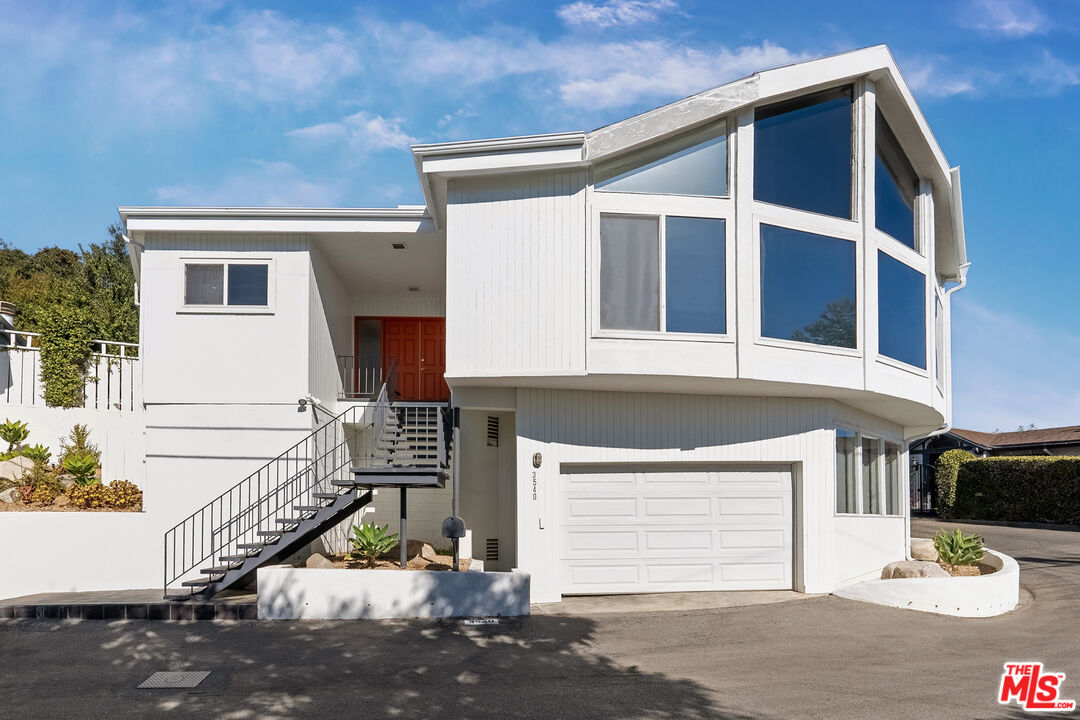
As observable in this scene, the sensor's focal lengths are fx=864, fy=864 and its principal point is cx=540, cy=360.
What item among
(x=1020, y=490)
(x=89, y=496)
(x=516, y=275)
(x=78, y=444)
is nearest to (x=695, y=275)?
(x=516, y=275)

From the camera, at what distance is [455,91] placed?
18078 millimetres

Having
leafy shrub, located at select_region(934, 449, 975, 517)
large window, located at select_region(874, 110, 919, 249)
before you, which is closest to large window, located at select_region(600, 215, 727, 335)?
large window, located at select_region(874, 110, 919, 249)

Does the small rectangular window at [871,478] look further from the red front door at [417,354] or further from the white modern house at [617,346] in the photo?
the red front door at [417,354]

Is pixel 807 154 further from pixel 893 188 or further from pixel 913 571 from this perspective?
pixel 913 571

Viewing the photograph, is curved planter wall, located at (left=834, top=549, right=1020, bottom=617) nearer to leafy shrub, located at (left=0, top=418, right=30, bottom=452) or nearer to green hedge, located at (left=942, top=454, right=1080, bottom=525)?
green hedge, located at (left=942, top=454, right=1080, bottom=525)

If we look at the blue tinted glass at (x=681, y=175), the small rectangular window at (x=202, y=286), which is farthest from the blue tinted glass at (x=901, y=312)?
the small rectangular window at (x=202, y=286)

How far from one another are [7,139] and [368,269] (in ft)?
62.8

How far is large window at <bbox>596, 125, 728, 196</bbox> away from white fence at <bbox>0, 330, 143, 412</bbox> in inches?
418

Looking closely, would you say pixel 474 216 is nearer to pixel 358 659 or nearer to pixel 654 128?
pixel 654 128

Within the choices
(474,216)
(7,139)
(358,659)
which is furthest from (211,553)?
(7,139)

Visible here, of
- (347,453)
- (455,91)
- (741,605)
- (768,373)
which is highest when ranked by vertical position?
(455,91)

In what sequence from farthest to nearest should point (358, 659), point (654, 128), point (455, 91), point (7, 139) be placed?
1. point (7, 139)
2. point (455, 91)
3. point (654, 128)
4. point (358, 659)

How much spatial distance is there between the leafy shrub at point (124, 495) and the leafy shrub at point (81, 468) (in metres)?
0.45

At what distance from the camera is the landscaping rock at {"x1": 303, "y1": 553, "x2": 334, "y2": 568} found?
13.5m
